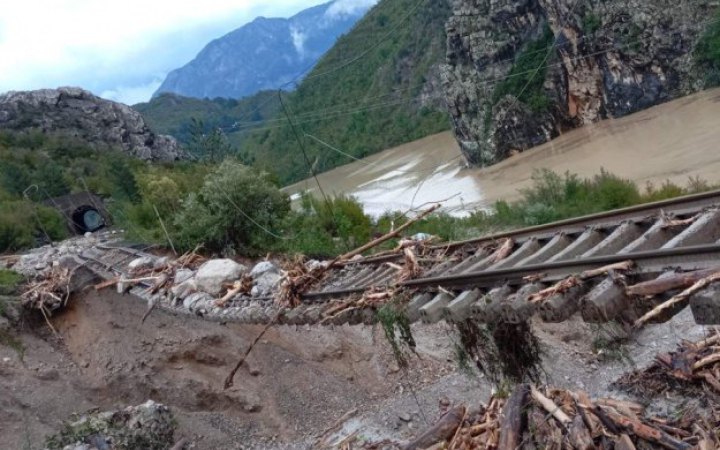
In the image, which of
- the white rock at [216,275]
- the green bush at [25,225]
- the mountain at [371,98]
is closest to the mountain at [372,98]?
the mountain at [371,98]

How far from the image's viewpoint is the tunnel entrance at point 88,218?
103 feet

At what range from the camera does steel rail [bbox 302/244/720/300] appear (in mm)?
3082

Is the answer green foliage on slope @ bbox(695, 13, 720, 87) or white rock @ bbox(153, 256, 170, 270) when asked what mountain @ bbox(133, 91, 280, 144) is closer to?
green foliage on slope @ bbox(695, 13, 720, 87)

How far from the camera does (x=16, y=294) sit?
472 inches

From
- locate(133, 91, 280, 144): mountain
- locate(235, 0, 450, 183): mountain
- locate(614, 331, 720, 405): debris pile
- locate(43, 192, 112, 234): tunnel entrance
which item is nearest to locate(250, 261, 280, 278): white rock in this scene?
locate(614, 331, 720, 405): debris pile

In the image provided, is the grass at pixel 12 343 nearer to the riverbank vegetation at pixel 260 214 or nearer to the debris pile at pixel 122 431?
the debris pile at pixel 122 431

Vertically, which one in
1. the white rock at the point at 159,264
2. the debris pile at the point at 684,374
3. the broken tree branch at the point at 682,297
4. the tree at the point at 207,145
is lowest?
the debris pile at the point at 684,374

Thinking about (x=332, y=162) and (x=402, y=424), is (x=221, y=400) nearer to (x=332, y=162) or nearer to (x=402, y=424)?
(x=402, y=424)

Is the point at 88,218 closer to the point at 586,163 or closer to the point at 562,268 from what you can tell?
the point at 586,163

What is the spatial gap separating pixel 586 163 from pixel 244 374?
33938 millimetres

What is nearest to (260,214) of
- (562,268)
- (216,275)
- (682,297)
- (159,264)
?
(159,264)

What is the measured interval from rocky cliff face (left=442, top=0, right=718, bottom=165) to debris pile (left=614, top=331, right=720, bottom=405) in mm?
39944

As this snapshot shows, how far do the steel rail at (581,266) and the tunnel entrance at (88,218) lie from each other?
29.8 meters

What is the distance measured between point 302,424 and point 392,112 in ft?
259
